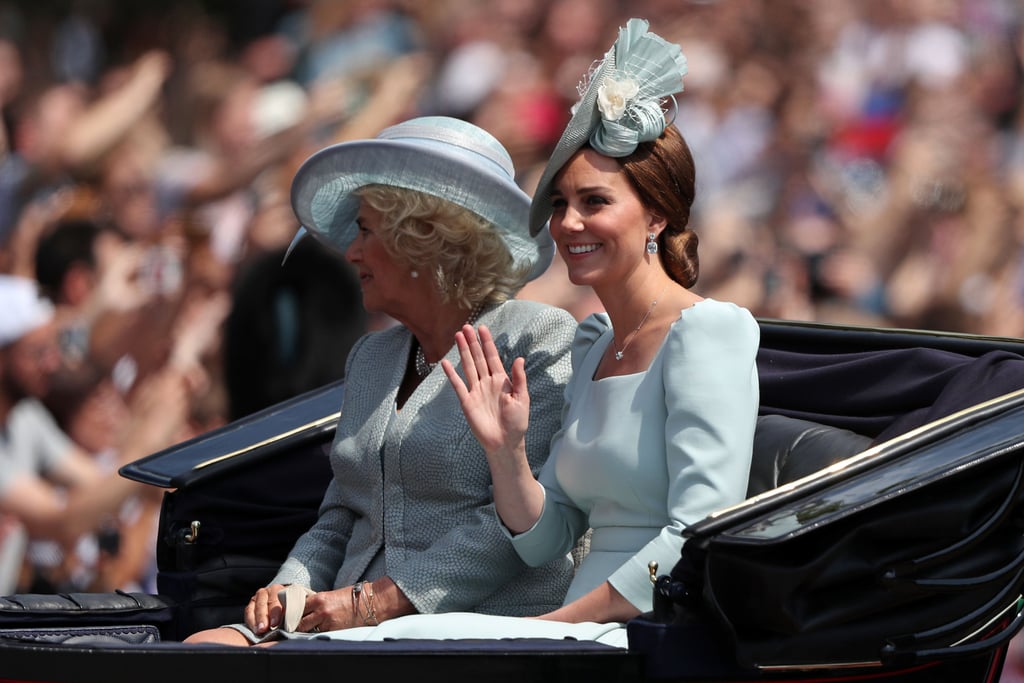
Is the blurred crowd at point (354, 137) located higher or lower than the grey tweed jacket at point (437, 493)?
higher

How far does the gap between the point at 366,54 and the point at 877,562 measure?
3.65 metres

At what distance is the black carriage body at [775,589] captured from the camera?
6.55 feet

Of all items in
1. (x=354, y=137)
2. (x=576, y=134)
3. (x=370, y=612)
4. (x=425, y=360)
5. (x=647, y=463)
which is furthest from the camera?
(x=354, y=137)

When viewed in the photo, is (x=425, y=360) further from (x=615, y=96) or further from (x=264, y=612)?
(x=615, y=96)

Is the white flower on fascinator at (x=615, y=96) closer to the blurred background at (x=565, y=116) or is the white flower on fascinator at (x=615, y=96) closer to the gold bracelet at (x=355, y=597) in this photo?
the gold bracelet at (x=355, y=597)

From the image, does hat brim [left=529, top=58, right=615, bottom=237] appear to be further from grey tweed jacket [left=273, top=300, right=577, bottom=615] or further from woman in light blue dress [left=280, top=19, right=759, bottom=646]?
grey tweed jacket [left=273, top=300, right=577, bottom=615]

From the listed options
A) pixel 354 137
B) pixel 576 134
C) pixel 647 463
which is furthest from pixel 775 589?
pixel 354 137

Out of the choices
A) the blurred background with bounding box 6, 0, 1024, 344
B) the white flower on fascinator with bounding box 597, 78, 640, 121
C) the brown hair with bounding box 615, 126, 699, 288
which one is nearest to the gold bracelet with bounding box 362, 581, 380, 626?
the brown hair with bounding box 615, 126, 699, 288

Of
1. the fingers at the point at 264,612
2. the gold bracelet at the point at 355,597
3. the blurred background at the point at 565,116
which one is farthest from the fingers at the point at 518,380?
the blurred background at the point at 565,116

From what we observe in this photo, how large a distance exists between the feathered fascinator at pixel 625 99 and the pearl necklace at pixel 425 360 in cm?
35

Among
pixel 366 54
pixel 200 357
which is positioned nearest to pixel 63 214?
pixel 200 357

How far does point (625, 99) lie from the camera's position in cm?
241

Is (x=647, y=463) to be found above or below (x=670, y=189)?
below

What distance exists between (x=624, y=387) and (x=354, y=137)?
2.94 metres
